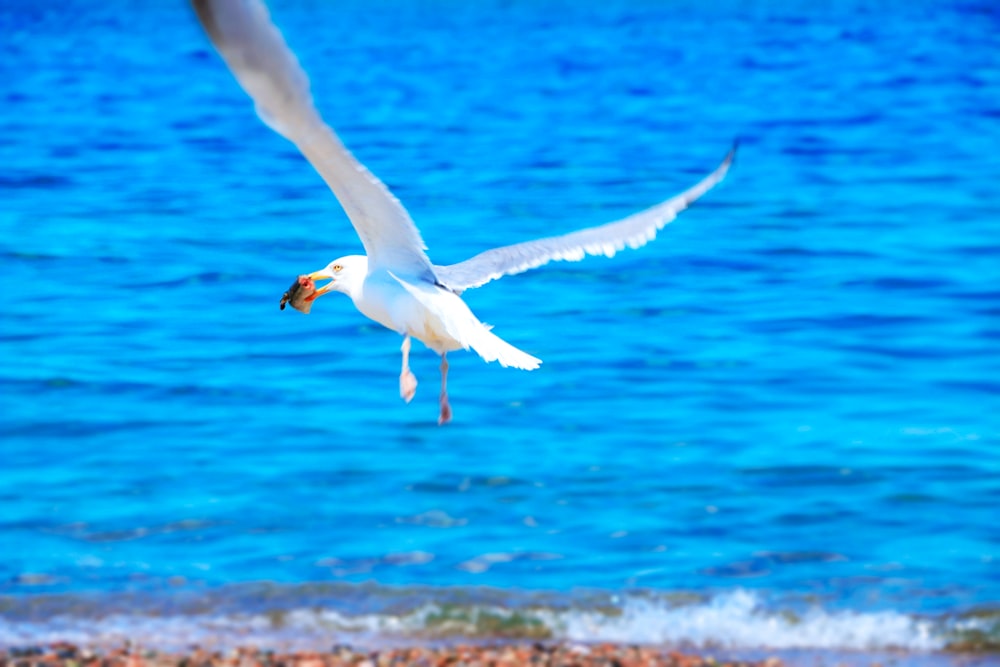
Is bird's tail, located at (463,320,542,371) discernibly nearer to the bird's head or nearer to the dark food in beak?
the bird's head

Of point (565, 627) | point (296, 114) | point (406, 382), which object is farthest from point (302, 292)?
point (565, 627)

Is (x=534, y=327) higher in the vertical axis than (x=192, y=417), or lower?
higher

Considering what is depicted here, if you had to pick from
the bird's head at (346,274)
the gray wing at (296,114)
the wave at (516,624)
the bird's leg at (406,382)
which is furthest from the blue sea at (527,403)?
the gray wing at (296,114)

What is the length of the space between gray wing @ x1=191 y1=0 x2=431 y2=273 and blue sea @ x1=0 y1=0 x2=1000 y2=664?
1791mm

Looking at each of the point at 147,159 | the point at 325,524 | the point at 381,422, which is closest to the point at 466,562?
the point at 325,524

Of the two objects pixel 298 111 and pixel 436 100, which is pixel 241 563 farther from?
pixel 436 100

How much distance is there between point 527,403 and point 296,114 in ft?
16.5

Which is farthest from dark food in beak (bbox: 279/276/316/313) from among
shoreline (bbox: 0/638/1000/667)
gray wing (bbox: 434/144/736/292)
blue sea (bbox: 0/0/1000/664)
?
shoreline (bbox: 0/638/1000/667)

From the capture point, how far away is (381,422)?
1134 cm

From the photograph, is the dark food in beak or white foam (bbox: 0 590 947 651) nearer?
white foam (bbox: 0 590 947 651)

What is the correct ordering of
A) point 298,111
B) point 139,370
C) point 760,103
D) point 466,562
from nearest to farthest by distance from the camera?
1. point 298,111
2. point 466,562
3. point 139,370
4. point 760,103

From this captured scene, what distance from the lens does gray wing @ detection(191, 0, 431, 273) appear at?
21.7 ft

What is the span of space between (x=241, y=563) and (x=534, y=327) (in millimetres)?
5420

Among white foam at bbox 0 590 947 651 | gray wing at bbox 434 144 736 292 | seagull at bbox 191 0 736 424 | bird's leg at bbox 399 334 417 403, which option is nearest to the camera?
seagull at bbox 191 0 736 424
